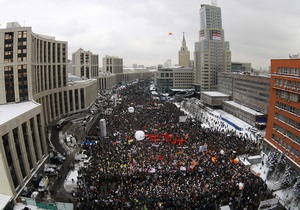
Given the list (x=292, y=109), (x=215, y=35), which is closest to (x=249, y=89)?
(x=292, y=109)

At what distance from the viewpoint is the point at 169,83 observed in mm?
99938

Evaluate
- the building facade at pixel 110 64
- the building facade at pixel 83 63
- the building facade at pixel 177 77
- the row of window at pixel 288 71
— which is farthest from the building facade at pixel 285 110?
the building facade at pixel 110 64

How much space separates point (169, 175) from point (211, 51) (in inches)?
2579

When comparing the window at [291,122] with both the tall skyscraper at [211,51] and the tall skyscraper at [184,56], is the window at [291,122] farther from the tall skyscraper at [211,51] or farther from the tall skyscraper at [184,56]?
the tall skyscraper at [184,56]

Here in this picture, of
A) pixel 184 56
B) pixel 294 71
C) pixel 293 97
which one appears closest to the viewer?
pixel 294 71

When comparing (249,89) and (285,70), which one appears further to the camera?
(249,89)

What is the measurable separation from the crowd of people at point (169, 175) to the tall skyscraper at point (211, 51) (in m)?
48.9

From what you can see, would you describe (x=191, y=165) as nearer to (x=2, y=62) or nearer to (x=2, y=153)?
(x=2, y=153)

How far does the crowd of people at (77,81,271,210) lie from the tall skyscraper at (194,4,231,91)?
48.9 meters

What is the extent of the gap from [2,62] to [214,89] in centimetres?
6559

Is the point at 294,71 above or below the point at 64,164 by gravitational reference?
above

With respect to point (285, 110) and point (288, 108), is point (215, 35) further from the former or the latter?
point (288, 108)

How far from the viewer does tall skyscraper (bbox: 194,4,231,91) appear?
265 ft

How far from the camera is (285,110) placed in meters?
25.9
